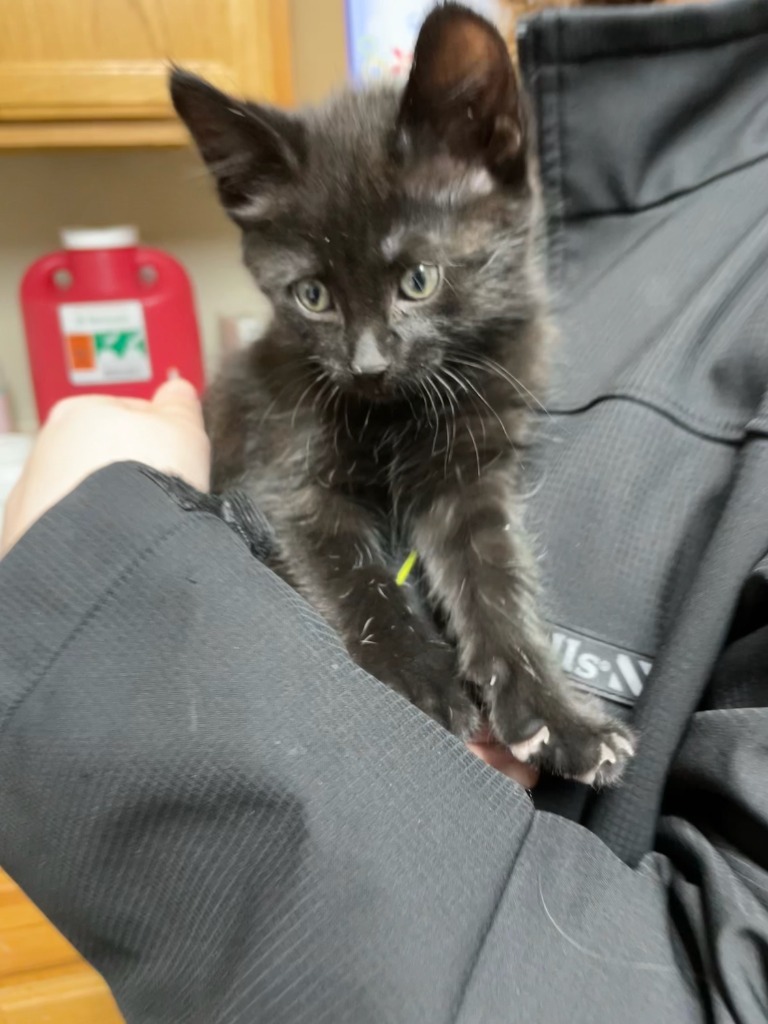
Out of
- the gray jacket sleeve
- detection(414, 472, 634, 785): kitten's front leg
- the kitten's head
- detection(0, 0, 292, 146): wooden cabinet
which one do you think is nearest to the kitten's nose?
the kitten's head

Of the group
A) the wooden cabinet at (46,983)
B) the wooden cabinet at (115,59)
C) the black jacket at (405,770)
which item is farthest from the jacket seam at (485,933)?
the wooden cabinet at (115,59)

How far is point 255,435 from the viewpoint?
0.91 metres

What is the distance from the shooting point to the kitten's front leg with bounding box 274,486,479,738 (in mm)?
643

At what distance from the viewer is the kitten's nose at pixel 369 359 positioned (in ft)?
2.35

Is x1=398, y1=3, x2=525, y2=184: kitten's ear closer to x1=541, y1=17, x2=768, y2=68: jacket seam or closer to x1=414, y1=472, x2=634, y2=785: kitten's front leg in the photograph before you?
x1=541, y1=17, x2=768, y2=68: jacket seam

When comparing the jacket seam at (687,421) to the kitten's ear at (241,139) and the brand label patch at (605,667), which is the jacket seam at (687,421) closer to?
the brand label patch at (605,667)

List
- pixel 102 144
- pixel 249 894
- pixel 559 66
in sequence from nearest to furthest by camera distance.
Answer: pixel 249 894
pixel 559 66
pixel 102 144

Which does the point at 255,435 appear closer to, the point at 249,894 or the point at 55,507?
the point at 55,507

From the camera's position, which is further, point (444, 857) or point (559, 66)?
point (559, 66)

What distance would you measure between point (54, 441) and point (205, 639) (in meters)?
0.40

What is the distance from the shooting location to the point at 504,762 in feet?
2.08

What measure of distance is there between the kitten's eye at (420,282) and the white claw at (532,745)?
1.33ft

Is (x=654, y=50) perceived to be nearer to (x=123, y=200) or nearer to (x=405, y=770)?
(x=405, y=770)

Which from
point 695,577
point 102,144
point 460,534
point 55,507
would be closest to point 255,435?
point 460,534
